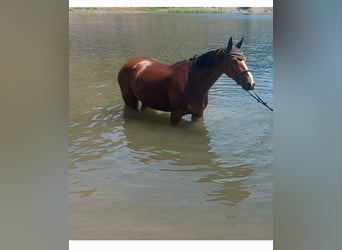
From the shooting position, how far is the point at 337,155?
4.97ft

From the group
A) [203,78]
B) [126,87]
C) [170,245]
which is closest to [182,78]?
[203,78]

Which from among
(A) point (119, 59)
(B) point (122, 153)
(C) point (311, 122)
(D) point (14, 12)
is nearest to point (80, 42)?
(A) point (119, 59)

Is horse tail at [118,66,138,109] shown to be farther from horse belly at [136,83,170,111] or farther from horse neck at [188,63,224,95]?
horse neck at [188,63,224,95]

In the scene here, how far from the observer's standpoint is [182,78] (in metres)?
1.59

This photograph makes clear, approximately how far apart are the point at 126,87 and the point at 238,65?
395 mm

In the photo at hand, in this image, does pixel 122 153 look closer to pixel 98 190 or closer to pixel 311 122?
pixel 98 190

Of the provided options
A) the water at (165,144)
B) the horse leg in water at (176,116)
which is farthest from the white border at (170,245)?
the horse leg in water at (176,116)

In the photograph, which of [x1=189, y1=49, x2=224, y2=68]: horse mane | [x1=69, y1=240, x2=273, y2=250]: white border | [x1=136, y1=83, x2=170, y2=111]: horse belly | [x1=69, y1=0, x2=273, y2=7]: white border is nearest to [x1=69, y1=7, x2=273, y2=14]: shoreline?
[x1=69, y1=0, x2=273, y2=7]: white border

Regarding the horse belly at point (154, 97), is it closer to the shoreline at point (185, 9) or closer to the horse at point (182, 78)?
the horse at point (182, 78)

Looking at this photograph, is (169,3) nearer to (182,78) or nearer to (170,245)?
(182,78)

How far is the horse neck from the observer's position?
157cm

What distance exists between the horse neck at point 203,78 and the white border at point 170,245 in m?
0.51

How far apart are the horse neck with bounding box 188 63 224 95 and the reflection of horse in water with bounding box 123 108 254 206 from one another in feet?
0.38

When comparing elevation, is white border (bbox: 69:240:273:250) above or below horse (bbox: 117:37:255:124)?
below
